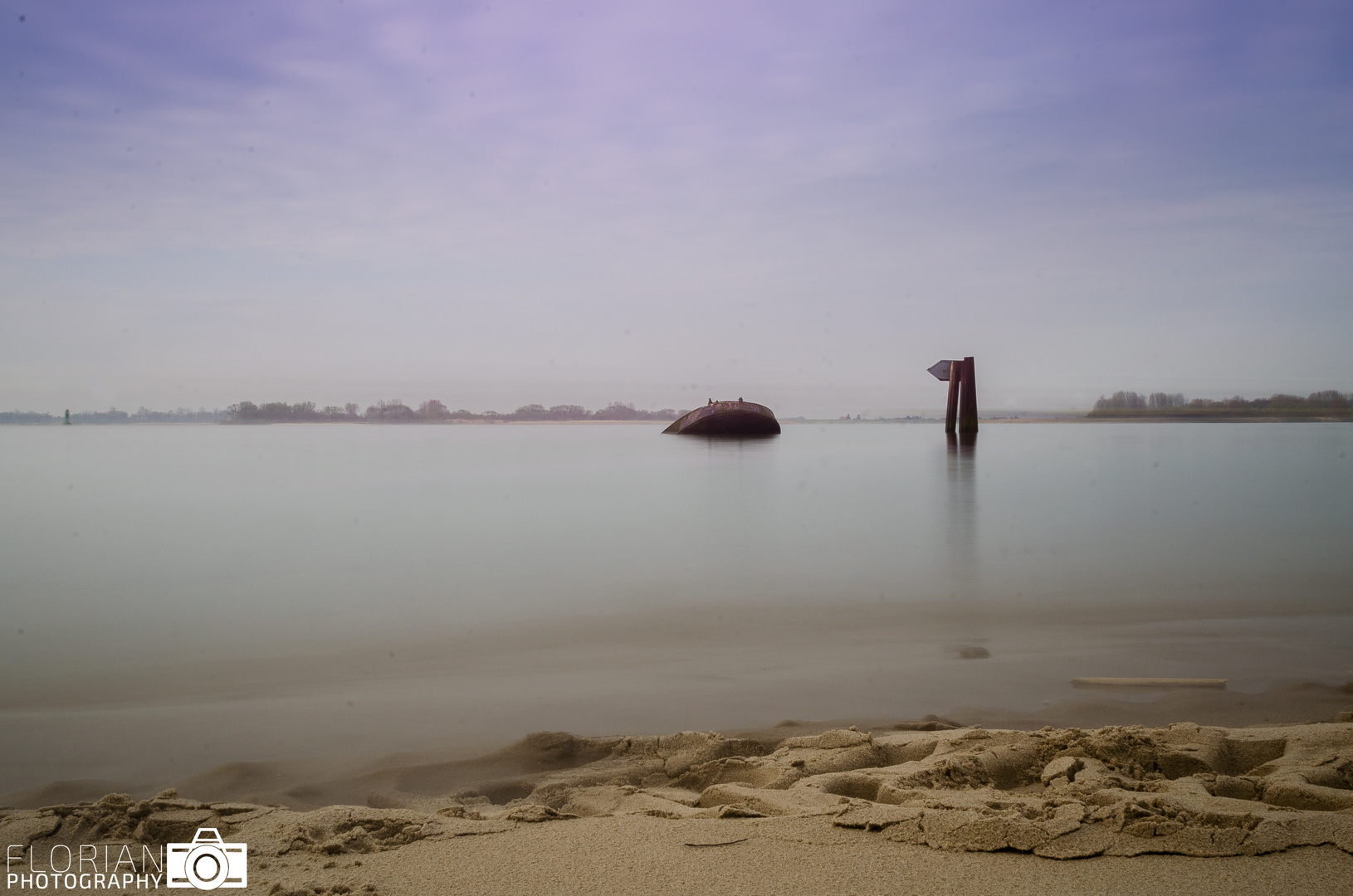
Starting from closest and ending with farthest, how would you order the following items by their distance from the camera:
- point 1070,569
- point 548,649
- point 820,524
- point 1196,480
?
point 548,649 < point 1070,569 < point 820,524 < point 1196,480

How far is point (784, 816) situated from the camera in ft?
8.21

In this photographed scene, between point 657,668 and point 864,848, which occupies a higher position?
point 864,848

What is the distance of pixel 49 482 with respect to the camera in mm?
20453

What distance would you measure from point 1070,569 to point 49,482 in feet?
80.7

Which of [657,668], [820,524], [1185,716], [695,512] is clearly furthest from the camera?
[695,512]

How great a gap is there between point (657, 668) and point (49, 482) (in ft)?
75.0

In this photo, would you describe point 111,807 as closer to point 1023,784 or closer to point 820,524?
point 1023,784

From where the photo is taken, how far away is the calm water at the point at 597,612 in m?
4.24

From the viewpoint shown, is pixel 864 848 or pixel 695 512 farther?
pixel 695 512

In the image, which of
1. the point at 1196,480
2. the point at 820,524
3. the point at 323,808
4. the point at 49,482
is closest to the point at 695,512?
the point at 820,524

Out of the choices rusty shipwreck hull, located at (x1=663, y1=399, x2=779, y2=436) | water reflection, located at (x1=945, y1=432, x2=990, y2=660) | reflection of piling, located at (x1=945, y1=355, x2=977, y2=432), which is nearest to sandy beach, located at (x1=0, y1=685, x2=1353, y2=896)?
water reflection, located at (x1=945, y1=432, x2=990, y2=660)

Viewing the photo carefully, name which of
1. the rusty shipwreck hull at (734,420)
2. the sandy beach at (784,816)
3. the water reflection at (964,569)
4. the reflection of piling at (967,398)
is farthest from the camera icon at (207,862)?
the rusty shipwreck hull at (734,420)

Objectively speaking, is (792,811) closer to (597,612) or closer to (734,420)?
(597,612)

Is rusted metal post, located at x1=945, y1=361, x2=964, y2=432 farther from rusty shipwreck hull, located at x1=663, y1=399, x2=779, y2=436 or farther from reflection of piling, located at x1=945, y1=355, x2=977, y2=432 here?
rusty shipwreck hull, located at x1=663, y1=399, x2=779, y2=436
